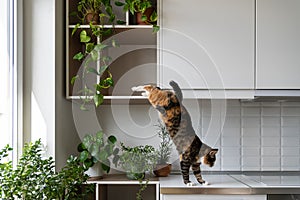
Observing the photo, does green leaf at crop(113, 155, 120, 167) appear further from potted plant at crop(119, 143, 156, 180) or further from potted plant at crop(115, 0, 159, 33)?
potted plant at crop(115, 0, 159, 33)

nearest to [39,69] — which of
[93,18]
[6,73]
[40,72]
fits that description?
[40,72]

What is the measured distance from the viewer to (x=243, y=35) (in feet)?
9.12

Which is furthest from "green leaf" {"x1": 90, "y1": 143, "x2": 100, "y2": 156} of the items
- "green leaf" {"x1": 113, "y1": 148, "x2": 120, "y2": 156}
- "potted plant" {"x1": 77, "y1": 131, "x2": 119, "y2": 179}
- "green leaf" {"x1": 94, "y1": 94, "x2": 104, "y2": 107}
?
"green leaf" {"x1": 94, "y1": 94, "x2": 104, "y2": 107}

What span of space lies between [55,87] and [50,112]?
0.45 feet

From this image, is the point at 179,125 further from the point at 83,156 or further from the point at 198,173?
the point at 83,156

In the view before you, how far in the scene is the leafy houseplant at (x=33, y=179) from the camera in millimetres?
1976

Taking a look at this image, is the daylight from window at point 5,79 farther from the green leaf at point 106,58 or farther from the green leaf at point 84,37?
the green leaf at point 106,58

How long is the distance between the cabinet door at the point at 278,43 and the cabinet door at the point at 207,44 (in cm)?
5

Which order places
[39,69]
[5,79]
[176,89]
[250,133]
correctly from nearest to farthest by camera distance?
[5,79] → [39,69] → [176,89] → [250,133]

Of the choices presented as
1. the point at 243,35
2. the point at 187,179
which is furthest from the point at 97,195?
the point at 243,35

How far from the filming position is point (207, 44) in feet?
9.10

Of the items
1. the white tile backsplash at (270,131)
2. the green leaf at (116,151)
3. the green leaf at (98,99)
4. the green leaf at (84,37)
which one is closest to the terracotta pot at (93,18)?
the green leaf at (84,37)

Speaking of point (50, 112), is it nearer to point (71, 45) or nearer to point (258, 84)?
point (71, 45)

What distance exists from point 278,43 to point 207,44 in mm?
409
